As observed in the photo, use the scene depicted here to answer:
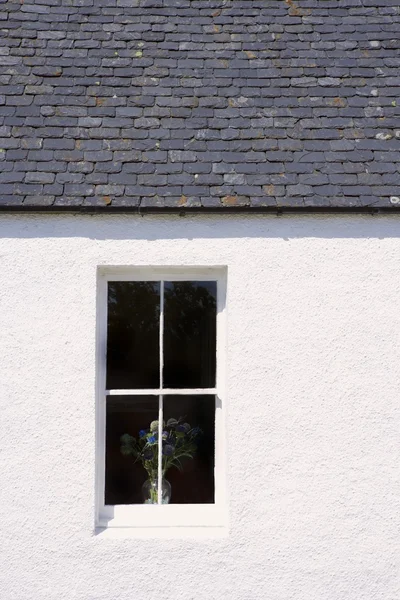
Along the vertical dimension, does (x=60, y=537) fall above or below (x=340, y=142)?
below

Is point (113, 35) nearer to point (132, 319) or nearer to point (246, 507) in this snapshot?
point (132, 319)

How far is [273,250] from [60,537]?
2.54 m

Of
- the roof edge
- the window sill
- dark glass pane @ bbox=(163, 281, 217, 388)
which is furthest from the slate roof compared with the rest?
the window sill

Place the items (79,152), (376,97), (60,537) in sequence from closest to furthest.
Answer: (60,537)
(79,152)
(376,97)

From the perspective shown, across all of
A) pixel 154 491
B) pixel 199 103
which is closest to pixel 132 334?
pixel 154 491

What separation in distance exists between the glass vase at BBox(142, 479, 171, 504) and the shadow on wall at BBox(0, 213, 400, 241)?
72.6 inches

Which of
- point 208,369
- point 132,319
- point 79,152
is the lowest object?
point 208,369

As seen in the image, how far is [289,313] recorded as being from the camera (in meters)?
4.78

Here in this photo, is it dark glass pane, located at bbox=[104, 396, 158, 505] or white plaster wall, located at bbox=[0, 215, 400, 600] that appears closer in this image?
white plaster wall, located at bbox=[0, 215, 400, 600]

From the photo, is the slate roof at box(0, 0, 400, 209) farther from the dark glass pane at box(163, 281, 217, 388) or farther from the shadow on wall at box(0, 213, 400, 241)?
the dark glass pane at box(163, 281, 217, 388)

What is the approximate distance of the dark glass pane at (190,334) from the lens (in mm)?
5000

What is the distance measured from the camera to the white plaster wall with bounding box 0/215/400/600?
4.64 meters

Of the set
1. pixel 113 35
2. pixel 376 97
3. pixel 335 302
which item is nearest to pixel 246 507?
pixel 335 302

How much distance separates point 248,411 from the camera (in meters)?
4.71
